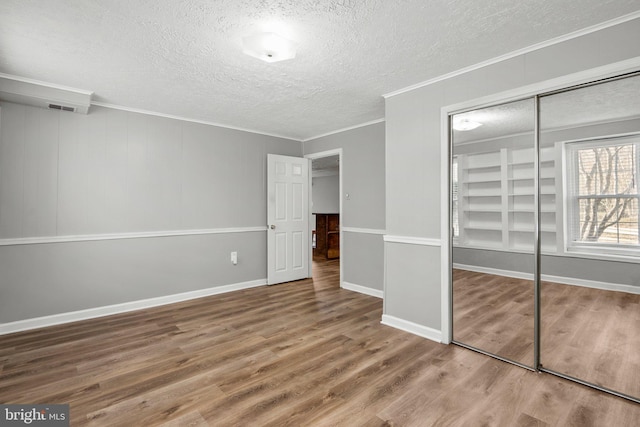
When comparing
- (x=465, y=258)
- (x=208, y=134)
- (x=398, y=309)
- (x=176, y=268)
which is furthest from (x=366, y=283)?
(x=208, y=134)

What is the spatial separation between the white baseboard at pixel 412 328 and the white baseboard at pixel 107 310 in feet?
7.79

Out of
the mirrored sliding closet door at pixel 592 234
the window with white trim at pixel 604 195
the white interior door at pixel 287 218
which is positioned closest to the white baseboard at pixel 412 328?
the mirrored sliding closet door at pixel 592 234

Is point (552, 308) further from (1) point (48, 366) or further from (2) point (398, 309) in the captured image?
(1) point (48, 366)

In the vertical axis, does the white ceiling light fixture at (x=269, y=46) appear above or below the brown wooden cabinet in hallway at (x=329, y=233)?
above

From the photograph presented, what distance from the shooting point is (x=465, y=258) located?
2.76m

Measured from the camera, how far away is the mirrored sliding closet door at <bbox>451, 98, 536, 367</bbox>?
2400 mm

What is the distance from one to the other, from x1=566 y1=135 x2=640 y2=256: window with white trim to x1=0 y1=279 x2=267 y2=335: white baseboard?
13.4 feet

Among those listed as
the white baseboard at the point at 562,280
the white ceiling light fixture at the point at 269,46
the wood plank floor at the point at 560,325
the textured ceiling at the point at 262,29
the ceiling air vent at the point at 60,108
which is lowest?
the wood plank floor at the point at 560,325

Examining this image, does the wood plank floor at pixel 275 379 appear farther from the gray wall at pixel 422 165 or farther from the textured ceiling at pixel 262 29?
the textured ceiling at pixel 262 29

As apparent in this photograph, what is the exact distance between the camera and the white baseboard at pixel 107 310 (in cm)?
312

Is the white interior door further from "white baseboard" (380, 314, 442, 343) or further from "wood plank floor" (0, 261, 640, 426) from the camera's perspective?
"white baseboard" (380, 314, 442, 343)

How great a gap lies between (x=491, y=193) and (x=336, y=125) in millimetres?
2572

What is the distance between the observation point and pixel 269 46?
2.13m

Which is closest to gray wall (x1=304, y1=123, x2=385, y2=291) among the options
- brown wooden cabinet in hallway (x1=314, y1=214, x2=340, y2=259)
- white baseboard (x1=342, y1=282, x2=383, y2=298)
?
white baseboard (x1=342, y1=282, x2=383, y2=298)
